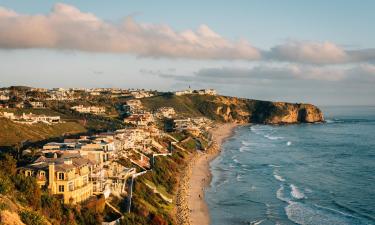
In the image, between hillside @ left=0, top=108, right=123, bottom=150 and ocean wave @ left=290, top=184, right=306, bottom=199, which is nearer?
ocean wave @ left=290, top=184, right=306, bottom=199

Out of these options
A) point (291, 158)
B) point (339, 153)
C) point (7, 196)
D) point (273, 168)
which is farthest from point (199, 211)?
point (339, 153)

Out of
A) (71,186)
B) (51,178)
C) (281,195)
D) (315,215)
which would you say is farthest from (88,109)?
(51,178)

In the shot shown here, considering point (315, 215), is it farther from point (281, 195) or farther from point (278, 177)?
point (278, 177)

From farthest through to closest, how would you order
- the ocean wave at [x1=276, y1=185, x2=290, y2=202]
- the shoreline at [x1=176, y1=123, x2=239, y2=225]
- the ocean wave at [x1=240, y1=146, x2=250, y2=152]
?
the ocean wave at [x1=240, y1=146, x2=250, y2=152]
the ocean wave at [x1=276, y1=185, x2=290, y2=202]
the shoreline at [x1=176, y1=123, x2=239, y2=225]

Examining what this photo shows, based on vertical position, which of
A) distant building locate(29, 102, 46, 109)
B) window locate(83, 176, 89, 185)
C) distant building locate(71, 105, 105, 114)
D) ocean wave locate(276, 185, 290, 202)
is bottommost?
ocean wave locate(276, 185, 290, 202)

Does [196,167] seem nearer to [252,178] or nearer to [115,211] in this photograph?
[252,178]

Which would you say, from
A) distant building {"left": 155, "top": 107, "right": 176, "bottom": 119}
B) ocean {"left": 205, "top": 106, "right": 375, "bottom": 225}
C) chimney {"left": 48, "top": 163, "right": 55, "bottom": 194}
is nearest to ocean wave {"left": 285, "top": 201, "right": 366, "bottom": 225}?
ocean {"left": 205, "top": 106, "right": 375, "bottom": 225}

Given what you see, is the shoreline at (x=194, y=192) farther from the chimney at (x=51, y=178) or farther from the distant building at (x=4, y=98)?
the distant building at (x=4, y=98)

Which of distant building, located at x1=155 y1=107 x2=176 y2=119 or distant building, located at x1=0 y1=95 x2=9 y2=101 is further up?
distant building, located at x1=0 y1=95 x2=9 y2=101

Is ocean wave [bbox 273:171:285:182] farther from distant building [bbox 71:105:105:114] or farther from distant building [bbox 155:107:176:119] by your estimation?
distant building [bbox 155:107:176:119]
